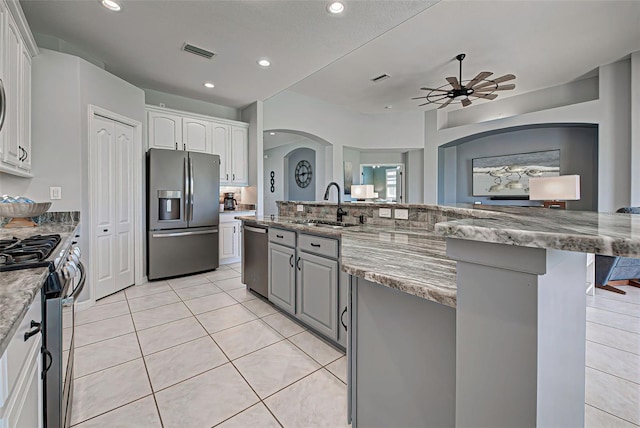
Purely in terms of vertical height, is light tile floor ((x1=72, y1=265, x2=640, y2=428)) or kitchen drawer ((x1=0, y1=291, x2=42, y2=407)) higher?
kitchen drawer ((x1=0, y1=291, x2=42, y2=407))

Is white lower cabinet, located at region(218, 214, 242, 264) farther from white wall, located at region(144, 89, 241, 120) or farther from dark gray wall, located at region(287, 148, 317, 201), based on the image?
dark gray wall, located at region(287, 148, 317, 201)

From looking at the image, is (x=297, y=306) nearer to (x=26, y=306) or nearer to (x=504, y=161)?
(x=26, y=306)

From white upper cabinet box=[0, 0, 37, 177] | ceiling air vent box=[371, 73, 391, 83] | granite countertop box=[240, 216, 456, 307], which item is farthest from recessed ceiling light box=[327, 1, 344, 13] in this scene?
ceiling air vent box=[371, 73, 391, 83]

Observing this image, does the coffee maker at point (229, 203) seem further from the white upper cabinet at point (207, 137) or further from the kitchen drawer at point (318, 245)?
the kitchen drawer at point (318, 245)

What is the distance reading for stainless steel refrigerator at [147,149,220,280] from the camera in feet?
12.1

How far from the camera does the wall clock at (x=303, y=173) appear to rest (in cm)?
798

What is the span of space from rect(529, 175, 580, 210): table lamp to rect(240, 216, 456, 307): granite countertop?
269 centimetres

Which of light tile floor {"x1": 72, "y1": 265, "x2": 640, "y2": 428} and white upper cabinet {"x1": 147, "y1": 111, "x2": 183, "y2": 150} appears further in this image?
white upper cabinet {"x1": 147, "y1": 111, "x2": 183, "y2": 150}

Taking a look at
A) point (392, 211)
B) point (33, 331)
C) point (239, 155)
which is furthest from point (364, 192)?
point (33, 331)

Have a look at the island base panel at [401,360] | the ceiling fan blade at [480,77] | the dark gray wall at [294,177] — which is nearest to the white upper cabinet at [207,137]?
the dark gray wall at [294,177]

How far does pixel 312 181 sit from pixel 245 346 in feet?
19.6

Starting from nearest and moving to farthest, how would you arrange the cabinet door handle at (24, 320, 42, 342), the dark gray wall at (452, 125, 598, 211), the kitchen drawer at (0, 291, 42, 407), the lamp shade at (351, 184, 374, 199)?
the kitchen drawer at (0, 291, 42, 407)
the cabinet door handle at (24, 320, 42, 342)
the lamp shade at (351, 184, 374, 199)
the dark gray wall at (452, 125, 598, 211)

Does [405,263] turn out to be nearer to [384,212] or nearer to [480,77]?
[384,212]

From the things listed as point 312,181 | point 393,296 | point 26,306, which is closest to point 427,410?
point 393,296
